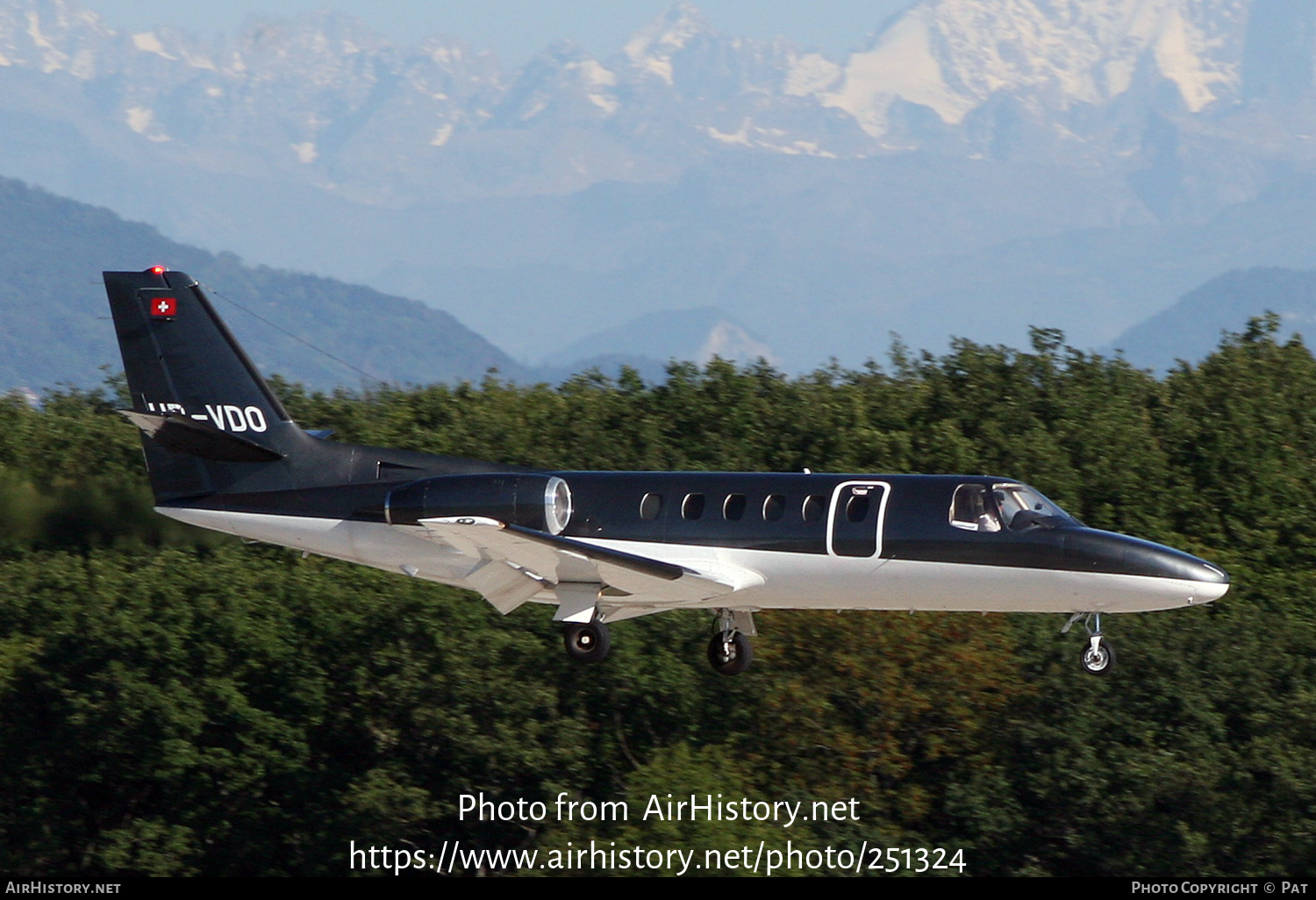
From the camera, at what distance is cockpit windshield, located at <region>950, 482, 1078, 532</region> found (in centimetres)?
1992

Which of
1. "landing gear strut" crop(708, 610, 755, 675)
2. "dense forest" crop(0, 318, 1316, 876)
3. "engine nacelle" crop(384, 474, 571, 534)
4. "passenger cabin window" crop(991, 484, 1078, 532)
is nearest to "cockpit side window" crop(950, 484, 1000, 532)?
"passenger cabin window" crop(991, 484, 1078, 532)

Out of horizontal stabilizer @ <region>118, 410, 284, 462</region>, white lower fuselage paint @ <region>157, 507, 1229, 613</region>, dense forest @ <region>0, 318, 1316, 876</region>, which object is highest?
horizontal stabilizer @ <region>118, 410, 284, 462</region>

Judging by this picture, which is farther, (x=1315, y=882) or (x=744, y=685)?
(x=744, y=685)

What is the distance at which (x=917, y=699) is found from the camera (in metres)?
29.0

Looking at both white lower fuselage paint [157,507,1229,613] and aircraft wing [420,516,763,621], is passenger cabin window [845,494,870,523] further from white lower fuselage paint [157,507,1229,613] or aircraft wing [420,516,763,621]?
aircraft wing [420,516,763,621]

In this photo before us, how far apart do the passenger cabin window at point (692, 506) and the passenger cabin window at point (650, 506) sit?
12.1 inches

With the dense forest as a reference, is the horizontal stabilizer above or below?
above

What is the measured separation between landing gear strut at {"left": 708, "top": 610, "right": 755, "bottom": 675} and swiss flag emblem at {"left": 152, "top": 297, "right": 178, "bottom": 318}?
28.9ft

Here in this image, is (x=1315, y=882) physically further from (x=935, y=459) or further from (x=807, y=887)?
(x=935, y=459)

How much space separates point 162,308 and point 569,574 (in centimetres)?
759

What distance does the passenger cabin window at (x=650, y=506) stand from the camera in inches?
824

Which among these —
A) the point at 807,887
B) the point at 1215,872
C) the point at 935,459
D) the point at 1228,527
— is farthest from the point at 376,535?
the point at 1228,527

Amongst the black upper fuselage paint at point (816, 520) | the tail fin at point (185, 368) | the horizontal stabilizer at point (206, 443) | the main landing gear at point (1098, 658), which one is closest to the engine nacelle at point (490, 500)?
the black upper fuselage paint at point (816, 520)

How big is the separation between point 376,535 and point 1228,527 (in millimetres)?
21386
